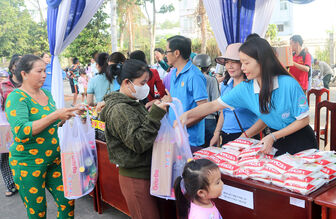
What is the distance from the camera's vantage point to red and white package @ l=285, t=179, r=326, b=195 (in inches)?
54.7

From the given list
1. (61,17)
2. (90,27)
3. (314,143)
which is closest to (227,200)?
(314,143)

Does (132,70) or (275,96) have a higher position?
(132,70)

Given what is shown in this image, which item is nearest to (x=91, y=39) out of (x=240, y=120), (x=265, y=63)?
(x=240, y=120)

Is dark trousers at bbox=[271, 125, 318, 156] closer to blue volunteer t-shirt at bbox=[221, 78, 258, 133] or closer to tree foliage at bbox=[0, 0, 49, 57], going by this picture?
blue volunteer t-shirt at bbox=[221, 78, 258, 133]

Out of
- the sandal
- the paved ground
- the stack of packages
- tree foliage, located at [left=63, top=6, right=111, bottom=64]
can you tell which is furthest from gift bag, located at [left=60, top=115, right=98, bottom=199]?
tree foliage, located at [left=63, top=6, right=111, bottom=64]

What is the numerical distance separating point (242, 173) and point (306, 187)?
1.16 ft

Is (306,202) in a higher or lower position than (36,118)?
lower

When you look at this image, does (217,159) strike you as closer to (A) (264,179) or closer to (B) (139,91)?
(A) (264,179)

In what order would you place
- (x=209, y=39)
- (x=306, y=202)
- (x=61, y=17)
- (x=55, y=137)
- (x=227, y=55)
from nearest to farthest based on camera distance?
(x=306, y=202)
(x=55, y=137)
(x=227, y=55)
(x=61, y=17)
(x=209, y=39)

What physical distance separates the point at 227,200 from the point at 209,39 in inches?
647

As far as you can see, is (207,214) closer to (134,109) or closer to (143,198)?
(143,198)

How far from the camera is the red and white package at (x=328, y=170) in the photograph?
1503 mm

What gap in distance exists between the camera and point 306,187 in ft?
4.56

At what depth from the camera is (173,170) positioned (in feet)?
5.69
